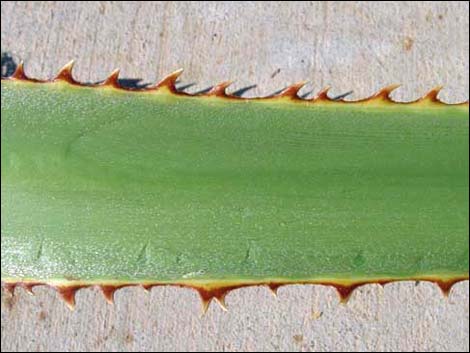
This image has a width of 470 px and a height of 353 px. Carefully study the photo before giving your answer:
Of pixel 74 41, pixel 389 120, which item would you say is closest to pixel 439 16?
pixel 389 120

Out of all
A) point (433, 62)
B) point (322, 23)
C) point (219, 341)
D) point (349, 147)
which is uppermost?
point (322, 23)

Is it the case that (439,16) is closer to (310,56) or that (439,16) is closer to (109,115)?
(310,56)

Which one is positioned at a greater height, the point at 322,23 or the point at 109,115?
the point at 322,23

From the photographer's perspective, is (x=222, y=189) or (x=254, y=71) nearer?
(x=222, y=189)

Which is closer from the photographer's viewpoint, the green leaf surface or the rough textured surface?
the green leaf surface

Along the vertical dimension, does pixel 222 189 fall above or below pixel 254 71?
below

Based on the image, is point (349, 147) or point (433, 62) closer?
point (349, 147)

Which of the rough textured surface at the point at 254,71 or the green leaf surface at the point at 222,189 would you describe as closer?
the green leaf surface at the point at 222,189
